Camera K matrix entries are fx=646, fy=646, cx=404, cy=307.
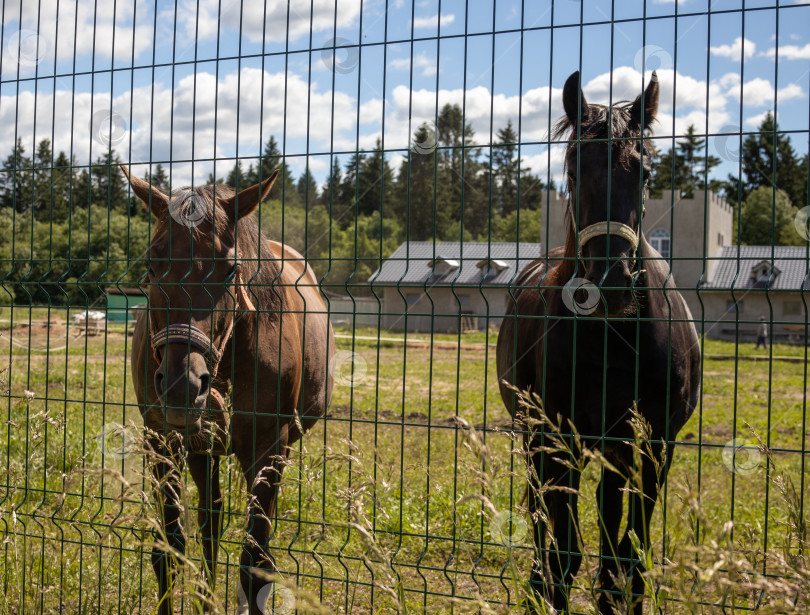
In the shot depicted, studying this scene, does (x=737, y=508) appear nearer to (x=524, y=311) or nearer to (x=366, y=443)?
(x=524, y=311)

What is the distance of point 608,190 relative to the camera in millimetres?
2539

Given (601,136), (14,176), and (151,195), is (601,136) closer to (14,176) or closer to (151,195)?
(151,195)

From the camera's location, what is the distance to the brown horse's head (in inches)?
114

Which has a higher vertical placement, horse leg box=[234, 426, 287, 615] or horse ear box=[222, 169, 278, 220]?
horse ear box=[222, 169, 278, 220]

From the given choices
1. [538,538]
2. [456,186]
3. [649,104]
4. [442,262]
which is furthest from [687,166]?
[456,186]

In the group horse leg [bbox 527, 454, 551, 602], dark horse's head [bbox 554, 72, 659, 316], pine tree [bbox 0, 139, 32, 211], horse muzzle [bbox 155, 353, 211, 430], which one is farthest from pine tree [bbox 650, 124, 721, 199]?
pine tree [bbox 0, 139, 32, 211]

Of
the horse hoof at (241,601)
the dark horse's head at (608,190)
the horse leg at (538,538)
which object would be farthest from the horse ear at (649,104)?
the horse hoof at (241,601)

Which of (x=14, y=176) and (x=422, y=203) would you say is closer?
(x=14, y=176)

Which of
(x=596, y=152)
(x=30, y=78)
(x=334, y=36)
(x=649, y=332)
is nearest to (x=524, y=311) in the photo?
(x=649, y=332)

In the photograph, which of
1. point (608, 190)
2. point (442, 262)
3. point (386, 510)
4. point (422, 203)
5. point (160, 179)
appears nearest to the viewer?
point (608, 190)

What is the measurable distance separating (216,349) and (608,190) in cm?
194

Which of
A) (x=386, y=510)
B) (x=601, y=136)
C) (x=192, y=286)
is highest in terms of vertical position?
(x=601, y=136)

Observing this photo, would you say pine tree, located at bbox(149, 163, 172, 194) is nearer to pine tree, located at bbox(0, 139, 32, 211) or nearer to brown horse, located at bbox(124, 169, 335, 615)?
brown horse, located at bbox(124, 169, 335, 615)

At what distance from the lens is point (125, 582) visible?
13.5 feet
